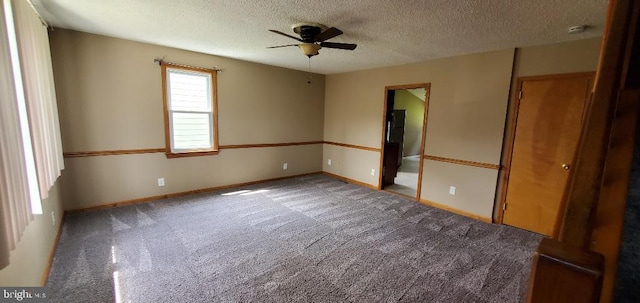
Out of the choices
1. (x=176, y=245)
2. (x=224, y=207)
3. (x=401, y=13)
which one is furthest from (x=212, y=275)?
(x=401, y=13)

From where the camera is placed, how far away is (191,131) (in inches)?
161

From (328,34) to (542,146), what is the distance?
2.80 metres

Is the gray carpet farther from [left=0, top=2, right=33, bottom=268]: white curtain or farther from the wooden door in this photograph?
[left=0, top=2, right=33, bottom=268]: white curtain

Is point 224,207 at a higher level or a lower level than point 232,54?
lower

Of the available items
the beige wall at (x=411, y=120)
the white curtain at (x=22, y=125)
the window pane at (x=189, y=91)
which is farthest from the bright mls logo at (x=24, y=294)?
the beige wall at (x=411, y=120)

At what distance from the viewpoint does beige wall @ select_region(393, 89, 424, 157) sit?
7.85 m

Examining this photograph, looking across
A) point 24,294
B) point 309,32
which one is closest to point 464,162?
point 309,32

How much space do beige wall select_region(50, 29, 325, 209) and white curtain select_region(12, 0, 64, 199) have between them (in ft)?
2.52

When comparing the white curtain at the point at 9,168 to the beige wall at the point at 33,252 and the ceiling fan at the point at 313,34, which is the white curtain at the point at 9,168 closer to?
the beige wall at the point at 33,252

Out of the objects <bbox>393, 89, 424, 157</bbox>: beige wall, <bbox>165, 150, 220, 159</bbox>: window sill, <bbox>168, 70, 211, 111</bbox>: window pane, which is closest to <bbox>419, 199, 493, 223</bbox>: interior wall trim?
<bbox>165, 150, 220, 159</bbox>: window sill

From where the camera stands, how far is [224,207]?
3.65 metres

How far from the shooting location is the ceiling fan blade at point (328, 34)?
95.1 inches

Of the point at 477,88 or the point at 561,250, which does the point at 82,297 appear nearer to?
the point at 561,250

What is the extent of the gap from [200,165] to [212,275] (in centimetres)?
242
